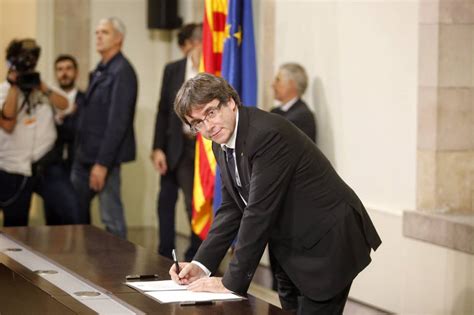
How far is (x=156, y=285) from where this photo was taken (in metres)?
3.38

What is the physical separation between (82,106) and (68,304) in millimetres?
4293

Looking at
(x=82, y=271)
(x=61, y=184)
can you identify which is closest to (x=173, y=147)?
(x=61, y=184)

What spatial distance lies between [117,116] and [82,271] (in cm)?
310

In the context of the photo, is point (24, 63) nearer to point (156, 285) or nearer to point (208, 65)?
point (208, 65)

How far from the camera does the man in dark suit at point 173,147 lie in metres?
6.72

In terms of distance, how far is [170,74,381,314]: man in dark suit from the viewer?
10.5 feet

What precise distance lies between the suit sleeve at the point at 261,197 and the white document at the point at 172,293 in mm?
62

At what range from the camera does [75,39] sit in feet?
28.6

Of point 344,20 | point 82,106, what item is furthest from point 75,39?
point 344,20

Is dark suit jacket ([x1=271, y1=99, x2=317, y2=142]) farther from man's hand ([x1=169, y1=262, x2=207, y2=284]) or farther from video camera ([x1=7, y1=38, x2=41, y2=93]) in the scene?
man's hand ([x1=169, y1=262, x2=207, y2=284])

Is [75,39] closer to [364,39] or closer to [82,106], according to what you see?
[82,106]

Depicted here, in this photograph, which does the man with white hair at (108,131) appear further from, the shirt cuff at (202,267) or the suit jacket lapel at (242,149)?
the suit jacket lapel at (242,149)

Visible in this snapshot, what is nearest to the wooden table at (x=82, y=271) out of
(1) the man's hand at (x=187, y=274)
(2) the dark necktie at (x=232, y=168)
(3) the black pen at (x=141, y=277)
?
(3) the black pen at (x=141, y=277)

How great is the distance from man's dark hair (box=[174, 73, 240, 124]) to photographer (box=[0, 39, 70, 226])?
3.38 meters
